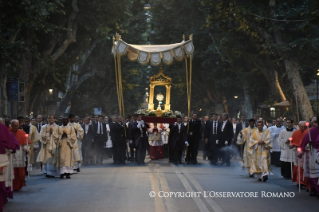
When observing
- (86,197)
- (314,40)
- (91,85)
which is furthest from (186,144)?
(91,85)

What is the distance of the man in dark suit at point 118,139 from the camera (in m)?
25.4

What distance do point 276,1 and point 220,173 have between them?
13430 millimetres

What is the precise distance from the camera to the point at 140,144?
24812 mm

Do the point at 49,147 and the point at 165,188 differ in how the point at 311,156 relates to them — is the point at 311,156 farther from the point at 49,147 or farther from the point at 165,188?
the point at 49,147

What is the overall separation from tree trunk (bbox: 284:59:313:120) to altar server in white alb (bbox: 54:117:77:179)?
14.4 metres

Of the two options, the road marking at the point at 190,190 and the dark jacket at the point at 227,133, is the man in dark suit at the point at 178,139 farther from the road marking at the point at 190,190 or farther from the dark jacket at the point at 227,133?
the road marking at the point at 190,190

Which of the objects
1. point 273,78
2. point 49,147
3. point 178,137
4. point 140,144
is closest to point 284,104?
point 273,78

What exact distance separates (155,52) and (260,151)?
9711 mm

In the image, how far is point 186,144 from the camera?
979 inches

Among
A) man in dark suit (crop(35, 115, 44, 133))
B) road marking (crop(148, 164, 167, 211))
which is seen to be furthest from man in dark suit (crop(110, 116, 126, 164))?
road marking (crop(148, 164, 167, 211))

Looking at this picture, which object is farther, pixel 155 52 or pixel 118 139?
pixel 155 52

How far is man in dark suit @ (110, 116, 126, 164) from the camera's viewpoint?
25.4 meters

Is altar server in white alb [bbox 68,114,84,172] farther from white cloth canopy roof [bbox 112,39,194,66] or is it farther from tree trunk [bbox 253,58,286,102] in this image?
tree trunk [bbox 253,58,286,102]

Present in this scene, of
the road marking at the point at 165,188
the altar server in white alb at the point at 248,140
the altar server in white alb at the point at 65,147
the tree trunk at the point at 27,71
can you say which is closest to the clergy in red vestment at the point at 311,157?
the road marking at the point at 165,188
